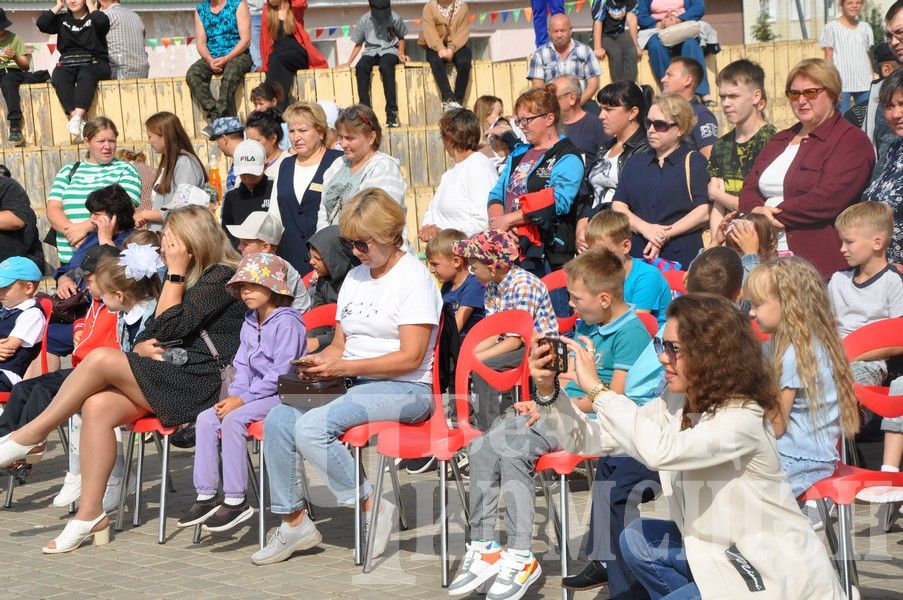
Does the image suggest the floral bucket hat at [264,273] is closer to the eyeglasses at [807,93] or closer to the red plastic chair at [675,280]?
the red plastic chair at [675,280]

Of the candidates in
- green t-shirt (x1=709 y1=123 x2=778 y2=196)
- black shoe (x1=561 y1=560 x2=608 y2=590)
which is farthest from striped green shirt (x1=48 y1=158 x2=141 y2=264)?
black shoe (x1=561 y1=560 x2=608 y2=590)

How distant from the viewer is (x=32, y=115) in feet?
42.4

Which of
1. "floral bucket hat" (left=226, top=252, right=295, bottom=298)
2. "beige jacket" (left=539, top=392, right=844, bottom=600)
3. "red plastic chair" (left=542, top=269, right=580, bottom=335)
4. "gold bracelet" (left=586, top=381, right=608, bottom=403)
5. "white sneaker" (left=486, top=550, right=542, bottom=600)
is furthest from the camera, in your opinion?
"red plastic chair" (left=542, top=269, right=580, bottom=335)

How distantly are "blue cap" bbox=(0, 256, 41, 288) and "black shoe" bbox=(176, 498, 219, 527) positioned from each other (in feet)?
7.22

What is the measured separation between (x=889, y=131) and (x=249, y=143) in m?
3.82

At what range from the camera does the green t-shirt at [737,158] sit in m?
7.12

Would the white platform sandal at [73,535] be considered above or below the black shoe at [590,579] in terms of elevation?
below

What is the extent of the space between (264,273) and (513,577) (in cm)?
196

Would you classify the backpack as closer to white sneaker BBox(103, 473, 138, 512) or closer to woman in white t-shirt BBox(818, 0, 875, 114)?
white sneaker BBox(103, 473, 138, 512)

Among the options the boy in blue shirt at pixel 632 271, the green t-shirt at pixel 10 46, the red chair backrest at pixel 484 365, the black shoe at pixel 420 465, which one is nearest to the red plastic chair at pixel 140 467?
the black shoe at pixel 420 465

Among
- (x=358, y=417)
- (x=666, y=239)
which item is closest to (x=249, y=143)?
(x=666, y=239)

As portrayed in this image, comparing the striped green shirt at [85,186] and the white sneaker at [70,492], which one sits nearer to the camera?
the white sneaker at [70,492]

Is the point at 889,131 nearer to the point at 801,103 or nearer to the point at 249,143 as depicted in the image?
the point at 801,103

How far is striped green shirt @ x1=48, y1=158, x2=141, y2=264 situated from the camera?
29.6ft
